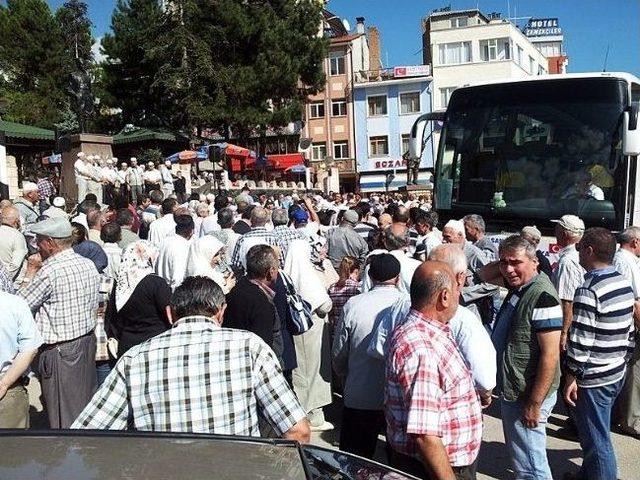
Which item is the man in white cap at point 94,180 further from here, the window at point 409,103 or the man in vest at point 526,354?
the window at point 409,103

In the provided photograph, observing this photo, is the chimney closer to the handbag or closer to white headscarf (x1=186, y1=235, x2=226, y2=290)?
white headscarf (x1=186, y1=235, x2=226, y2=290)

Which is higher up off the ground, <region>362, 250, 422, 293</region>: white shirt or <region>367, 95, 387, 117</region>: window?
<region>367, 95, 387, 117</region>: window

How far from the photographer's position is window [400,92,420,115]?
5694cm

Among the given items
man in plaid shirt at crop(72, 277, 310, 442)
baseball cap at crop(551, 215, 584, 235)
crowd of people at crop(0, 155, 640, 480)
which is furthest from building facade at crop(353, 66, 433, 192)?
man in plaid shirt at crop(72, 277, 310, 442)

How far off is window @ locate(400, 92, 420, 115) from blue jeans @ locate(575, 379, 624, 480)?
177 ft

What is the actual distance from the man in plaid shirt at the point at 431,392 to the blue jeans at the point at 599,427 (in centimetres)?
172

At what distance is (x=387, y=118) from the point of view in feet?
188

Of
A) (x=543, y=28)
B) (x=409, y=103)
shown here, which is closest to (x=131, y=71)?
(x=409, y=103)

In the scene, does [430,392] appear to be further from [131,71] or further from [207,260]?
[131,71]

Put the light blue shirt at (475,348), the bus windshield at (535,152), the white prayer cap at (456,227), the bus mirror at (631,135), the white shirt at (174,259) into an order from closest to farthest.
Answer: the light blue shirt at (475,348) → the white shirt at (174,259) → the white prayer cap at (456,227) → the bus mirror at (631,135) → the bus windshield at (535,152)

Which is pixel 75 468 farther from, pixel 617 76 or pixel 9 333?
pixel 617 76

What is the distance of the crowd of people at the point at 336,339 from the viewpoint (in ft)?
9.95

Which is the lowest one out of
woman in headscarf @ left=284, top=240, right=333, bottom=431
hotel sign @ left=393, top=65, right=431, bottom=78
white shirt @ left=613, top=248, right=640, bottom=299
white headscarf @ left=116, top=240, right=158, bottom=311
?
woman in headscarf @ left=284, top=240, right=333, bottom=431

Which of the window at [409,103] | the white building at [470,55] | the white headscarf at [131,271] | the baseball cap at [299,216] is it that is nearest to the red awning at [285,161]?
the window at [409,103]
